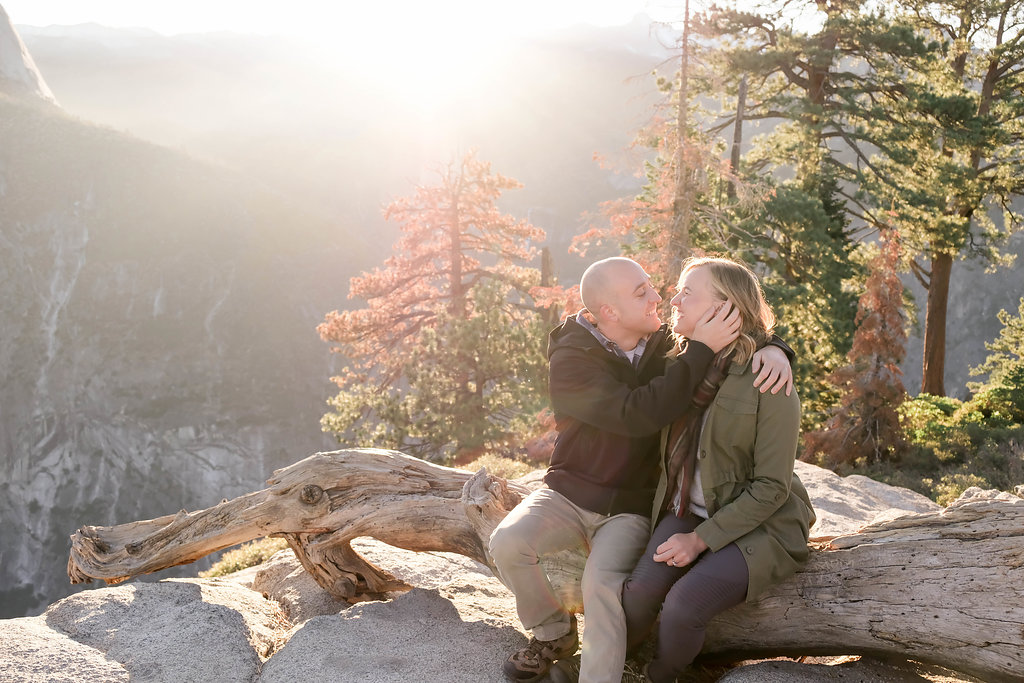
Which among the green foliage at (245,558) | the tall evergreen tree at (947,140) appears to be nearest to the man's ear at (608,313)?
the green foliage at (245,558)

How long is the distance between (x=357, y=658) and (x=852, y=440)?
10400 millimetres

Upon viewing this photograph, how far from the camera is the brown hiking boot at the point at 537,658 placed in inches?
143

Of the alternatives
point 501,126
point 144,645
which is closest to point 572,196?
point 501,126

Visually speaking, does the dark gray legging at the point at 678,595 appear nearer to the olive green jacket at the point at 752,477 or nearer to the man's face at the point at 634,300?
the olive green jacket at the point at 752,477

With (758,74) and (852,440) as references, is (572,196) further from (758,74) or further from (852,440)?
(852,440)

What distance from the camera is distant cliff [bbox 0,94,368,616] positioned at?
123 ft

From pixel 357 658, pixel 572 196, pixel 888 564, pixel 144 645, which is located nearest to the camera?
pixel 888 564

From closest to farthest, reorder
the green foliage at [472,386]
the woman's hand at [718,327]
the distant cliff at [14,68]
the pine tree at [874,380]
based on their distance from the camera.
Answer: the woman's hand at [718,327] < the pine tree at [874,380] < the green foliage at [472,386] < the distant cliff at [14,68]

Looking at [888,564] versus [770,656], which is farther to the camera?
[770,656]

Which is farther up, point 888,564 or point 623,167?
point 623,167

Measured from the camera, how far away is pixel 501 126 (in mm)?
87750

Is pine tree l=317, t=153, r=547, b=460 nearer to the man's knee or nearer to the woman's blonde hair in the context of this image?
the man's knee

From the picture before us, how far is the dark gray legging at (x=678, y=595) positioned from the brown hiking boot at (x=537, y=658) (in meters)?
0.53

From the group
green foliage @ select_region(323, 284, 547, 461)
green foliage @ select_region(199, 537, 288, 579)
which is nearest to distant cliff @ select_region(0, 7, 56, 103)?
green foliage @ select_region(323, 284, 547, 461)
